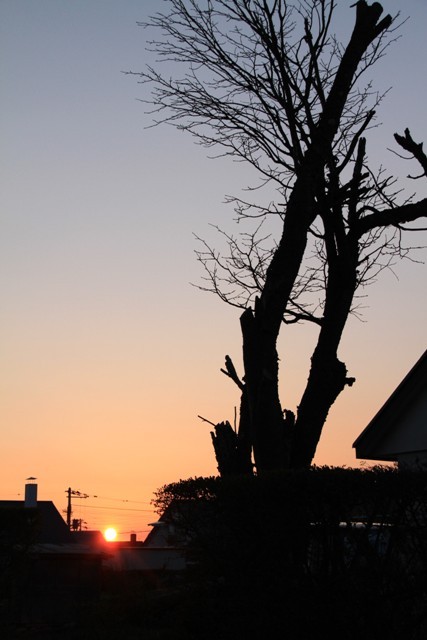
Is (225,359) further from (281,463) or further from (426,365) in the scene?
(426,365)

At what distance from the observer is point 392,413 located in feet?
47.1

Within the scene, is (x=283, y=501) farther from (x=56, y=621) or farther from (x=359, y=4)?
(x=56, y=621)

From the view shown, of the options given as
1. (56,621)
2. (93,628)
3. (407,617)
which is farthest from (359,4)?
(56,621)

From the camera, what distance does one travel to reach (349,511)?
8.18m

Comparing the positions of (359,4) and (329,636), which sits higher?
(359,4)

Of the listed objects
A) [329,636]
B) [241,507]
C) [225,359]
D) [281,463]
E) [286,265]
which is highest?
[286,265]

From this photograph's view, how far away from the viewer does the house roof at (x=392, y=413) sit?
14.0 m

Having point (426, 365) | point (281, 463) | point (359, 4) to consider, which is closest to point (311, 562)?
point (281, 463)

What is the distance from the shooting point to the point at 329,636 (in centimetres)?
810

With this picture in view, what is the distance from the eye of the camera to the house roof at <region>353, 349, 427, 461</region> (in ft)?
45.9

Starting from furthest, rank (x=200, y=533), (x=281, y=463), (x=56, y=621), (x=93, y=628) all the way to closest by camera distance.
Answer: (x=56, y=621) < (x=93, y=628) < (x=281, y=463) < (x=200, y=533)

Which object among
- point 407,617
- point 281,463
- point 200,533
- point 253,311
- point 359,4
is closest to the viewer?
point 407,617

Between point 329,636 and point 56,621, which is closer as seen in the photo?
point 329,636

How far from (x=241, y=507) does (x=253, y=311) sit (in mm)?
3237
